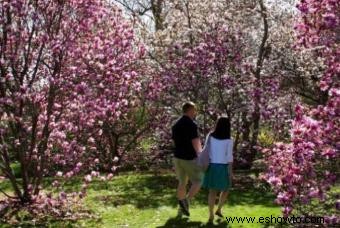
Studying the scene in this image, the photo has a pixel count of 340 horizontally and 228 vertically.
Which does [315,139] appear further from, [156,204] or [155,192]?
[155,192]

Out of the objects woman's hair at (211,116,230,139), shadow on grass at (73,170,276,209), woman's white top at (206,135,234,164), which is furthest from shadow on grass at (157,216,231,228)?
shadow on grass at (73,170,276,209)

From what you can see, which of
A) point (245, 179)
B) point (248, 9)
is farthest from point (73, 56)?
point (248, 9)

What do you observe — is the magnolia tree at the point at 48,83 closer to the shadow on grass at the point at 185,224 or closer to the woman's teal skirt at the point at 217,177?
the shadow on grass at the point at 185,224

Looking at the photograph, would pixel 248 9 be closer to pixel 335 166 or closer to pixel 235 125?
pixel 235 125

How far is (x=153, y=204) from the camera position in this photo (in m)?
11.5

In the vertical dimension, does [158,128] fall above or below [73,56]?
below

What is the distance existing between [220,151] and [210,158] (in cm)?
22

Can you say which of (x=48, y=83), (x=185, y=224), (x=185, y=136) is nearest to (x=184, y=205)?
(x=185, y=224)

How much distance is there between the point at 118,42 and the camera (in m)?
11.9

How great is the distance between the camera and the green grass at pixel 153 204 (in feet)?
32.2

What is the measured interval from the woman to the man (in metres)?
0.33

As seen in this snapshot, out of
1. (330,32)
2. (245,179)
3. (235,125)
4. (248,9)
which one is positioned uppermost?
(248,9)

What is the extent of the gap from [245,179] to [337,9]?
331 inches

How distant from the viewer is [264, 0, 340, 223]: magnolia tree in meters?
6.81
